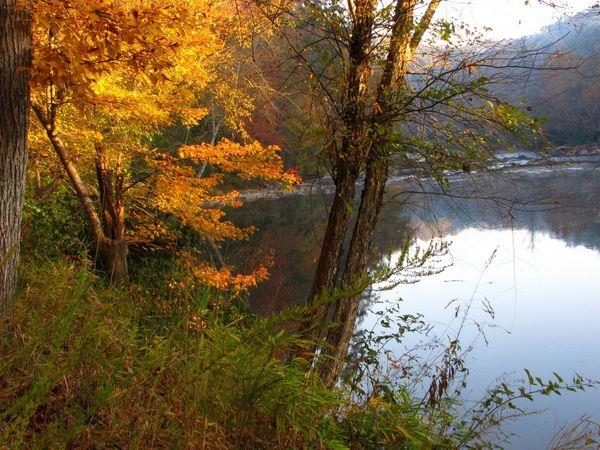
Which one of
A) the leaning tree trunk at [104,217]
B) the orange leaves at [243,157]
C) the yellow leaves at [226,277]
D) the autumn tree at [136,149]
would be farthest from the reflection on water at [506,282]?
the leaning tree trunk at [104,217]

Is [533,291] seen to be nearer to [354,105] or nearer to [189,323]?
[354,105]

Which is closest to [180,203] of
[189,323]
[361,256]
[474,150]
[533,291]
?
[361,256]

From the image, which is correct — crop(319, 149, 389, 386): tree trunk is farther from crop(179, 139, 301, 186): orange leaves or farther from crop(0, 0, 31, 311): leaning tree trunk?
crop(179, 139, 301, 186): orange leaves

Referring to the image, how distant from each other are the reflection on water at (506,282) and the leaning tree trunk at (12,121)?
201 cm

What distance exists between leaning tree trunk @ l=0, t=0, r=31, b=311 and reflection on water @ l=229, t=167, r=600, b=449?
6.58 feet

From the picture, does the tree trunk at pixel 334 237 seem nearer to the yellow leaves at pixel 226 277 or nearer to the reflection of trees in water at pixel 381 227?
the yellow leaves at pixel 226 277

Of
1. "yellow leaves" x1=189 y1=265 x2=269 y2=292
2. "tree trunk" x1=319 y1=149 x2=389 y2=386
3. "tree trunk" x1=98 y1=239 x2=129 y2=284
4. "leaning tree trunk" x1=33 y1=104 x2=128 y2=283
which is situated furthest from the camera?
"tree trunk" x1=98 y1=239 x2=129 y2=284

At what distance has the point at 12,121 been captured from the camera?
3.30 m

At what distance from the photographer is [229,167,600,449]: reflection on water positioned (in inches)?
231

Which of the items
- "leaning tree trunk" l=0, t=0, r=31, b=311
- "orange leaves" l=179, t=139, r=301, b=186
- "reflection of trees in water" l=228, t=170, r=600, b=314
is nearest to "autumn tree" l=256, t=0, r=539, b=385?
"leaning tree trunk" l=0, t=0, r=31, b=311

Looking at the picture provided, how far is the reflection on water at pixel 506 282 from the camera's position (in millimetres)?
5871

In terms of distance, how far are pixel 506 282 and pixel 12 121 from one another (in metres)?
10.7

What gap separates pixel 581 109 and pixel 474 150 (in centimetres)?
628

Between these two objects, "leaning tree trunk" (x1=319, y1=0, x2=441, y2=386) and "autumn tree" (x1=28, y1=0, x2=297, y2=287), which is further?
"autumn tree" (x1=28, y1=0, x2=297, y2=287)
